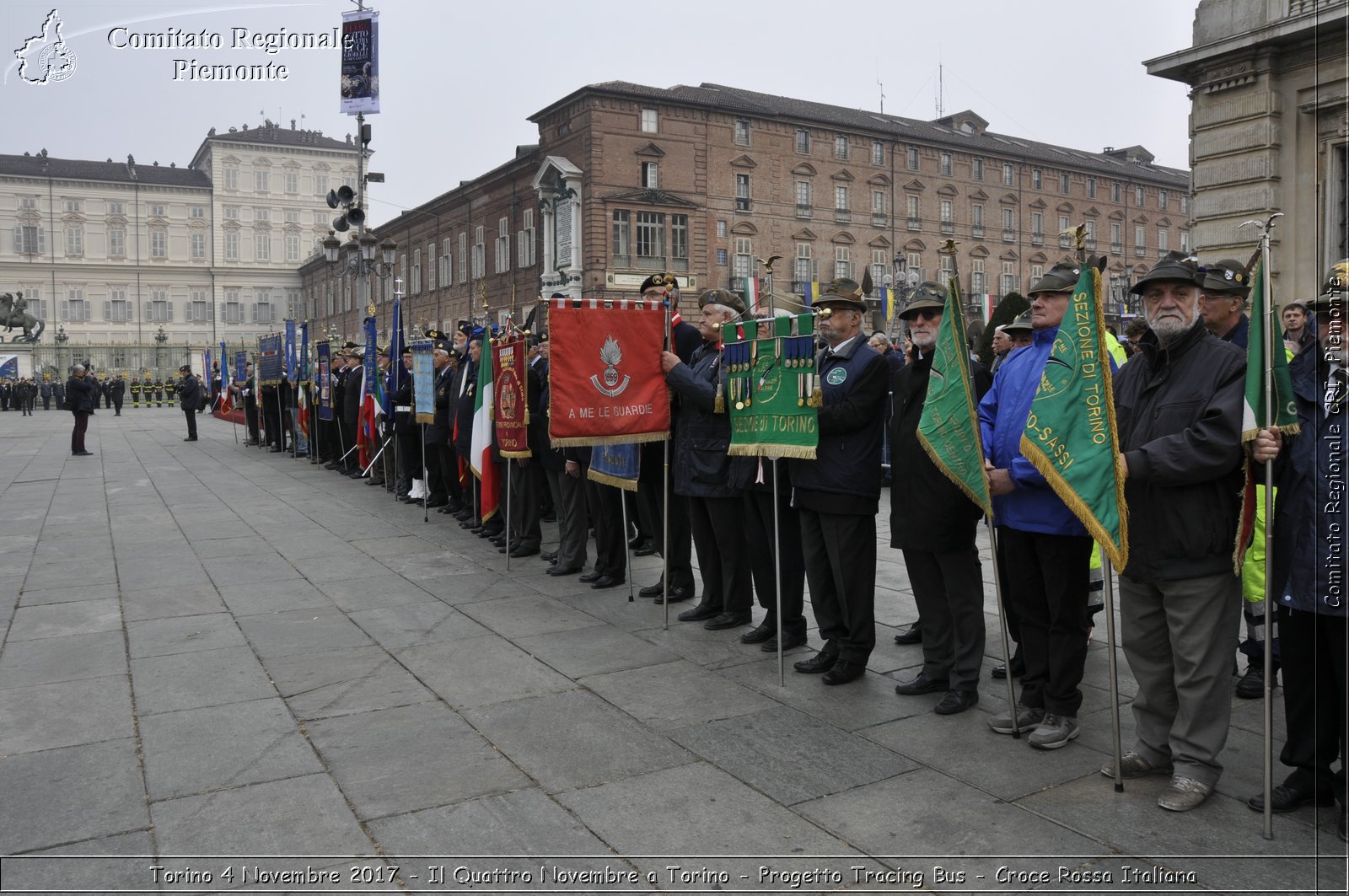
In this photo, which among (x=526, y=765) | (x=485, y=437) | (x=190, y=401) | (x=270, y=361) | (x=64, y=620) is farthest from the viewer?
(x=190, y=401)

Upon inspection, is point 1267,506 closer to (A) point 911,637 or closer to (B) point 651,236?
(A) point 911,637

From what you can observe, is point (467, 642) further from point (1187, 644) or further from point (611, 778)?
point (1187, 644)

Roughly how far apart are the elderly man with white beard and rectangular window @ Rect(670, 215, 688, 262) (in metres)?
43.4

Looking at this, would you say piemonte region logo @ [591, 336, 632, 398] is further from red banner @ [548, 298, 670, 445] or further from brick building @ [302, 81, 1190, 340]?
brick building @ [302, 81, 1190, 340]

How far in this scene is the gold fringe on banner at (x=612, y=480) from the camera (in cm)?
776

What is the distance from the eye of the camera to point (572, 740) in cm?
481

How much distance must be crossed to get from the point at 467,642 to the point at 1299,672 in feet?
14.7

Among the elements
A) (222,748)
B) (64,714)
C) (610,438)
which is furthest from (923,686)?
(64,714)

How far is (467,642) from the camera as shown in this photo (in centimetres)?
659

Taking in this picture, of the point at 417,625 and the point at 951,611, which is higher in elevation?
the point at 951,611

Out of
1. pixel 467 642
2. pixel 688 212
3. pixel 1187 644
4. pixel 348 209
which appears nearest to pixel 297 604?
pixel 467 642

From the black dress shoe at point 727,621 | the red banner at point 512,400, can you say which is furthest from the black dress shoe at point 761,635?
the red banner at point 512,400

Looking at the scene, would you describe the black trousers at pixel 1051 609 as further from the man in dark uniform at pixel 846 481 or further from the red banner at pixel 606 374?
the red banner at pixel 606 374

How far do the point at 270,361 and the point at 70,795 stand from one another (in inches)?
767
